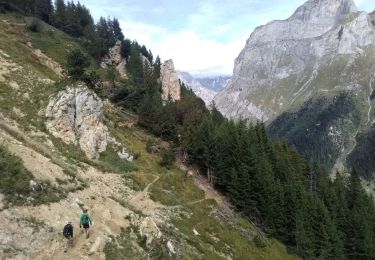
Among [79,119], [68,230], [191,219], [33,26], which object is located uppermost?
[33,26]

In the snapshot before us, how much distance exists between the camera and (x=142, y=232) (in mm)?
36562

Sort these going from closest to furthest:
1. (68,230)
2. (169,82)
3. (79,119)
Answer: (68,230), (79,119), (169,82)

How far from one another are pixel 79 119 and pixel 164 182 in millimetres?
16891

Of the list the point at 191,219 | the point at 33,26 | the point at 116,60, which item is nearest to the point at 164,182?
the point at 191,219

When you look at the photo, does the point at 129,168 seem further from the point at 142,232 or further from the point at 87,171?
the point at 142,232

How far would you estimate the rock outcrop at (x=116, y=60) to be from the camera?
480ft

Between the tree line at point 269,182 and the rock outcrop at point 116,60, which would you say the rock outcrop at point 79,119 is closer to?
the tree line at point 269,182

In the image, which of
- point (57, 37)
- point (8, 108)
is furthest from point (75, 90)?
point (57, 37)

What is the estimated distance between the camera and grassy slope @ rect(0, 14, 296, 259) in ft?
180

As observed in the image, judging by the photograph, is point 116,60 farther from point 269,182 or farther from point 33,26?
point 269,182

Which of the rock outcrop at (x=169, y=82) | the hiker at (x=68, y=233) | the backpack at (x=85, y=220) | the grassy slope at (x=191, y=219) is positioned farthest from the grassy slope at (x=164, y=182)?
the rock outcrop at (x=169, y=82)

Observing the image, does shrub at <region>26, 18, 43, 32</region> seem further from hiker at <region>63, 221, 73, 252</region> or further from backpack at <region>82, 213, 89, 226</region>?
hiker at <region>63, 221, 73, 252</region>

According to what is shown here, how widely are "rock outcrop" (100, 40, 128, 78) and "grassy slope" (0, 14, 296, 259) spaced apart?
58127mm

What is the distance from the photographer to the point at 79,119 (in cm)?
6319
